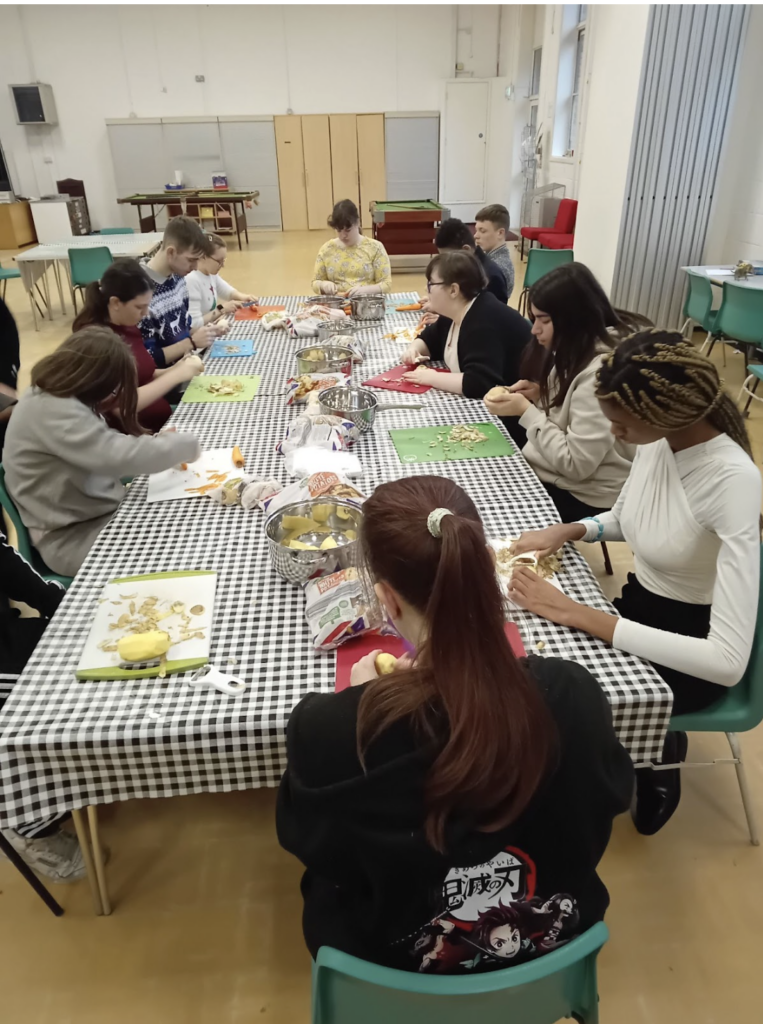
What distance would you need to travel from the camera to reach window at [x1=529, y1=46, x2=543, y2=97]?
34.7 feet

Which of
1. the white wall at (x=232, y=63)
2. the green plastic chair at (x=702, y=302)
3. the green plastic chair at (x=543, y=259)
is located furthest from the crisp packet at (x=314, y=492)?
the white wall at (x=232, y=63)

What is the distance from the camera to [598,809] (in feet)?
2.89

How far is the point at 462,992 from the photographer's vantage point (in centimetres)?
76

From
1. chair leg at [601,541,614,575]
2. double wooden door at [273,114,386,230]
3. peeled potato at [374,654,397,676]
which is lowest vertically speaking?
chair leg at [601,541,614,575]

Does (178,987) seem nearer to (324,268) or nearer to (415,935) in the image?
(415,935)

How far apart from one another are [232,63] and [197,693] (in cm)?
1326

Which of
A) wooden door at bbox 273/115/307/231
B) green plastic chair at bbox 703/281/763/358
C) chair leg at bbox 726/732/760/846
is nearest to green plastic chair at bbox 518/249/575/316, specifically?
green plastic chair at bbox 703/281/763/358

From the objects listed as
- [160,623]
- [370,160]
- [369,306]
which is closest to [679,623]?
[160,623]

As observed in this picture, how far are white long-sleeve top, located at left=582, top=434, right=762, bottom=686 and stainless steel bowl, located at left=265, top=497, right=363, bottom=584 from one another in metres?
0.62

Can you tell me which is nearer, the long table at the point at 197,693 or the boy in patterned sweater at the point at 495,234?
the long table at the point at 197,693

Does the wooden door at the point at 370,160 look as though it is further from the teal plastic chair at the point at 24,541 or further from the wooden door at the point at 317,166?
the teal plastic chair at the point at 24,541

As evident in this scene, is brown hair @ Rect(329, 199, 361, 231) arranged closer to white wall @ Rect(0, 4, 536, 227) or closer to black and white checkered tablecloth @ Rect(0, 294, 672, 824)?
black and white checkered tablecloth @ Rect(0, 294, 672, 824)

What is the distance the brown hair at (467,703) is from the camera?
2.58 ft

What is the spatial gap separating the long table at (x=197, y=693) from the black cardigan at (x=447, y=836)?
256mm
